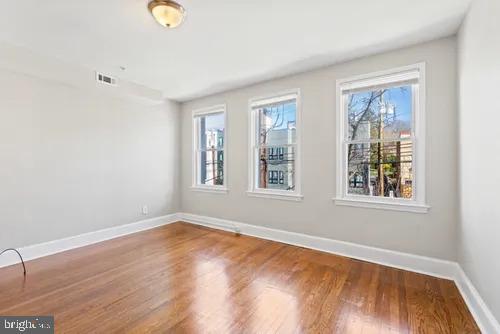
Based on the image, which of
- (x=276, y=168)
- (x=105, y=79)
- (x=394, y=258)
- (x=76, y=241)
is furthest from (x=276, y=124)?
A: (x=76, y=241)

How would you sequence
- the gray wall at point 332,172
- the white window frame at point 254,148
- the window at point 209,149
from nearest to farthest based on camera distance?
the gray wall at point 332,172
the white window frame at point 254,148
the window at point 209,149

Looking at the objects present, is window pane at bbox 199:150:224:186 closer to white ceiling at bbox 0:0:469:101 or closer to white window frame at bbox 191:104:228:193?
white window frame at bbox 191:104:228:193

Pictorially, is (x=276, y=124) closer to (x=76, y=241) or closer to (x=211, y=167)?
(x=211, y=167)

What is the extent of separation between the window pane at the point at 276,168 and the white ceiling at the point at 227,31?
1.24 metres

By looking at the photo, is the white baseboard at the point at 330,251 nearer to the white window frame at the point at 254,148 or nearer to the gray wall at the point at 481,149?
the gray wall at the point at 481,149

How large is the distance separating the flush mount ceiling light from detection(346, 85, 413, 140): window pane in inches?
86.8

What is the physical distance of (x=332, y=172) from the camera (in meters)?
3.17

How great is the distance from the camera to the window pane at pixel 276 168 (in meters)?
3.69

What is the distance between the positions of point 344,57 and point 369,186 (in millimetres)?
1617

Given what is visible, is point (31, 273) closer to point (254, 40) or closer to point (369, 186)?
point (254, 40)

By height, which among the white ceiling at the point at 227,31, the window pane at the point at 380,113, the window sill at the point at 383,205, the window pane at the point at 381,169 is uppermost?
the white ceiling at the point at 227,31

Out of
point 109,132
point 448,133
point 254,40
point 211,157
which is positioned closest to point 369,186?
point 448,133

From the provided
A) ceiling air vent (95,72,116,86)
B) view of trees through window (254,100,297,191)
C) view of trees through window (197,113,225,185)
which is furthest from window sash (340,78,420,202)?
ceiling air vent (95,72,116,86)

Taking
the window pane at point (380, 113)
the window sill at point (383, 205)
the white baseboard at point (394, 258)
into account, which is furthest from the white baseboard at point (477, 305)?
the window pane at point (380, 113)
